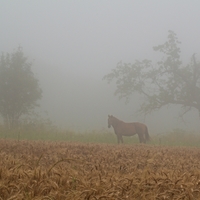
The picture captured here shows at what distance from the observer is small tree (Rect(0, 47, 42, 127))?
22766 millimetres

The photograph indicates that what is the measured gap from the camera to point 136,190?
2547mm

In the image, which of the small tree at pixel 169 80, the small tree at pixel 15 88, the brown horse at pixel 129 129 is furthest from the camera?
the small tree at pixel 169 80

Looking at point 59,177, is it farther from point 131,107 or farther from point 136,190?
point 131,107

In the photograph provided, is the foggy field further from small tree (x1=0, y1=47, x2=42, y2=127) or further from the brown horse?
small tree (x1=0, y1=47, x2=42, y2=127)

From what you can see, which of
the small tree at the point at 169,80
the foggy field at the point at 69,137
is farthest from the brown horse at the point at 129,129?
the small tree at the point at 169,80

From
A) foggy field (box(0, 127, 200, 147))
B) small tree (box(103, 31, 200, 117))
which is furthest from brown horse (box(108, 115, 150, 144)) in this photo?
small tree (box(103, 31, 200, 117))

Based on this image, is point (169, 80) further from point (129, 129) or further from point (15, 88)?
point (15, 88)

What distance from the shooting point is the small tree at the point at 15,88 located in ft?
74.7

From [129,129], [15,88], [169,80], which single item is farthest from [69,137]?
[169,80]

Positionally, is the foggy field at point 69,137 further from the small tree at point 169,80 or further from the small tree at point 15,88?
the small tree at point 169,80

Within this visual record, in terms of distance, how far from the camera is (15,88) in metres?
22.9

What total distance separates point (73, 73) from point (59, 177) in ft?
230

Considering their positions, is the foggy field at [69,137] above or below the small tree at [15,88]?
below

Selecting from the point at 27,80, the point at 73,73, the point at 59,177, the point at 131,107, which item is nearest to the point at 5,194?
the point at 59,177
